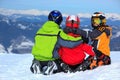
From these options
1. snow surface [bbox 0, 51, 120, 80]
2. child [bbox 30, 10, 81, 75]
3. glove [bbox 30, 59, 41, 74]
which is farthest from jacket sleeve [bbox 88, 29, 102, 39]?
glove [bbox 30, 59, 41, 74]

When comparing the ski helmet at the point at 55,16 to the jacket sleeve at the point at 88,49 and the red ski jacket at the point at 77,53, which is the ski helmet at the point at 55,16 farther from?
the jacket sleeve at the point at 88,49

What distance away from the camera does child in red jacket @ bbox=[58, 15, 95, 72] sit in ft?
26.4

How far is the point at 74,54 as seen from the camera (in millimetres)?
8055

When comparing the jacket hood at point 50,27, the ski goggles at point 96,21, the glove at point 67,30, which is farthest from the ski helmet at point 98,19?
the jacket hood at point 50,27

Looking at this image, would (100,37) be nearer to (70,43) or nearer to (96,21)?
(96,21)

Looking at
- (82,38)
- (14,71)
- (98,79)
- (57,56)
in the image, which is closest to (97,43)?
(82,38)

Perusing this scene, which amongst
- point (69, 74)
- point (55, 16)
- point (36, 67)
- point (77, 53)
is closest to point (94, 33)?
point (77, 53)

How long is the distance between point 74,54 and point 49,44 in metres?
0.56

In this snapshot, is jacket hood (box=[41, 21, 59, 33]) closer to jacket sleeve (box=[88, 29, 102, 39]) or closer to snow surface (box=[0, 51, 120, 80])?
jacket sleeve (box=[88, 29, 102, 39])

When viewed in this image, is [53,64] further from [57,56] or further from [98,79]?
[98,79]

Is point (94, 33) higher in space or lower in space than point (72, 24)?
lower

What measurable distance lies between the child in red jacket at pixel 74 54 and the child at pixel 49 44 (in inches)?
4.8

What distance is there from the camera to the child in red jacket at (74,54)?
8039 millimetres

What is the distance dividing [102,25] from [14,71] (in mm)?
2233
